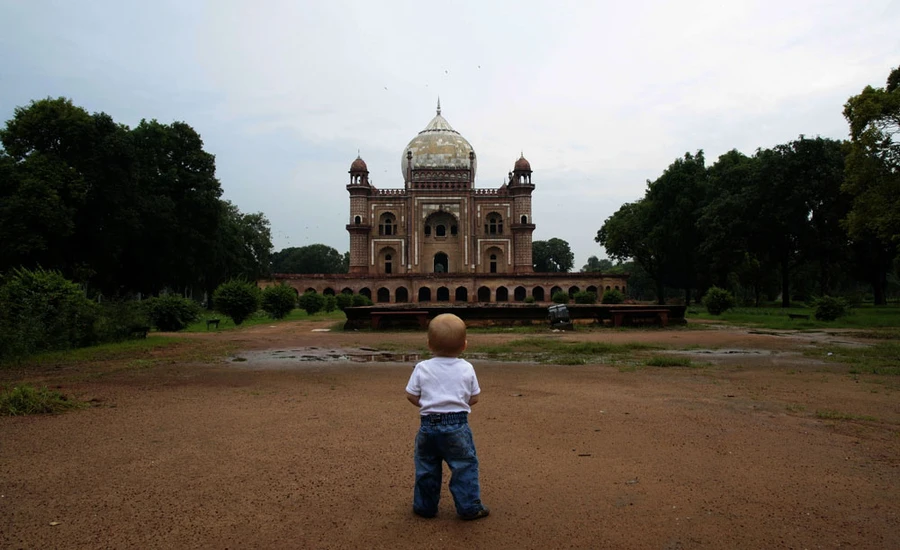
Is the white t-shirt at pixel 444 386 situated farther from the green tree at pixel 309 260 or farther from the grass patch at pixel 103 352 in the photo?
the green tree at pixel 309 260

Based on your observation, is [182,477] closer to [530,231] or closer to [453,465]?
[453,465]

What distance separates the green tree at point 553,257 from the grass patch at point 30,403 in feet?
248

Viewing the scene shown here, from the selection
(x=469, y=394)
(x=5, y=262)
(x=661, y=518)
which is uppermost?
(x=5, y=262)

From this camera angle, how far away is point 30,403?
5.65m

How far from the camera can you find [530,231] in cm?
4806

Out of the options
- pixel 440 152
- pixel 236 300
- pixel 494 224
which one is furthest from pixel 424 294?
pixel 236 300

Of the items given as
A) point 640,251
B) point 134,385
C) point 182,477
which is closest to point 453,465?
point 182,477

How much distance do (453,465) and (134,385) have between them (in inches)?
229

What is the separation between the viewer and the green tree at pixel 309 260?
80750 millimetres

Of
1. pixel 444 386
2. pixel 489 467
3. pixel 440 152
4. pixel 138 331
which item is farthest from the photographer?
pixel 440 152

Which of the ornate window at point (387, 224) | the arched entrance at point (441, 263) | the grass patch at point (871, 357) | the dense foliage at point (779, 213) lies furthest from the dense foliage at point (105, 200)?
the dense foliage at point (779, 213)

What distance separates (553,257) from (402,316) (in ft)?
210

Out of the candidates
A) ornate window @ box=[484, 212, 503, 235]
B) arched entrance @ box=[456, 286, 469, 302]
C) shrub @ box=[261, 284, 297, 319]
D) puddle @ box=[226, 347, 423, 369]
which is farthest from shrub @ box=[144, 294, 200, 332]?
ornate window @ box=[484, 212, 503, 235]

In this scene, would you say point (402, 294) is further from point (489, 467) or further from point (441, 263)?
point (489, 467)
